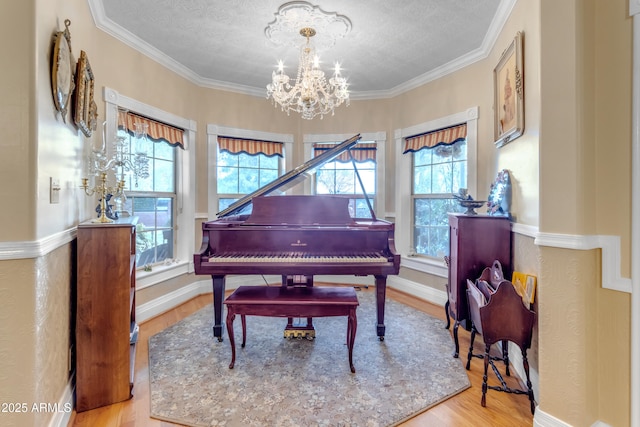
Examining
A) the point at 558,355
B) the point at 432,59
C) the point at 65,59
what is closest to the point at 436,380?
the point at 558,355

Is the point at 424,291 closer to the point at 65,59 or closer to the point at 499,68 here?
the point at 499,68

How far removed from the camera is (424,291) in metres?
3.95

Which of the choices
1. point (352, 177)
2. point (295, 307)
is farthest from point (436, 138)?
point (295, 307)

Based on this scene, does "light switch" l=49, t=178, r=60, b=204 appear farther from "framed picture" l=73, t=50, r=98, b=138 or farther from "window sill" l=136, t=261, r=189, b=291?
"window sill" l=136, t=261, r=189, b=291

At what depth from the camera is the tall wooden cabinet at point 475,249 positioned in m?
2.46

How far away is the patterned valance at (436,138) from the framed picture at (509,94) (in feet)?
2.30

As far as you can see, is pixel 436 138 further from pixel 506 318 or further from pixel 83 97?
pixel 83 97

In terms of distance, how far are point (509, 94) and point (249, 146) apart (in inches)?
124

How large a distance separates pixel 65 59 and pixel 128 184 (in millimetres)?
1773

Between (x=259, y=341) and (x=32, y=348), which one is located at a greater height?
(x=32, y=348)

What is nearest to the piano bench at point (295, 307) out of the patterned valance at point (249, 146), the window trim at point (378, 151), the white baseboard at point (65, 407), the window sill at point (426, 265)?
the white baseboard at point (65, 407)

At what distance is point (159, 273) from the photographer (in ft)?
11.2

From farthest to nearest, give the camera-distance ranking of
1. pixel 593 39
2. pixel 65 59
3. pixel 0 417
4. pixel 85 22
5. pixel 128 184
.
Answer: pixel 128 184 → pixel 85 22 → pixel 65 59 → pixel 593 39 → pixel 0 417

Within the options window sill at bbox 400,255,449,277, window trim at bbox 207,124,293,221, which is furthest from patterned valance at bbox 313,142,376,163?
window sill at bbox 400,255,449,277
